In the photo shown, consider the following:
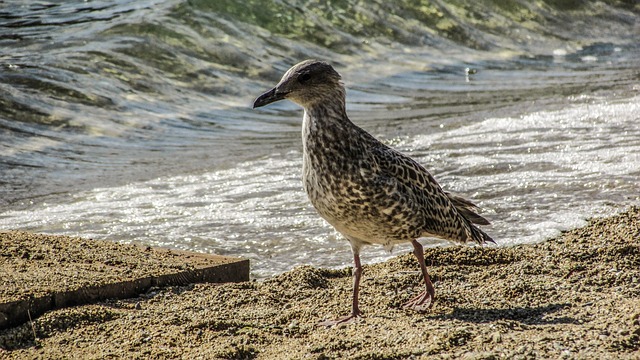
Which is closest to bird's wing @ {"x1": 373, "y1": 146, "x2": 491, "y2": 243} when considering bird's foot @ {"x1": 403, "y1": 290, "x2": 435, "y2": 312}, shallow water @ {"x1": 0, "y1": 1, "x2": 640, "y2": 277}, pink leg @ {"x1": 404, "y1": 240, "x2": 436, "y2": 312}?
pink leg @ {"x1": 404, "y1": 240, "x2": 436, "y2": 312}

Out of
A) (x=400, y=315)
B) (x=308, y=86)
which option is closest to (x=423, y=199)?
(x=400, y=315)

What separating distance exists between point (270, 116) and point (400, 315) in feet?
24.3

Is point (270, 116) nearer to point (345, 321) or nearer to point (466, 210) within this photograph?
point (466, 210)

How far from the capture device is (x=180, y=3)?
14727 millimetres

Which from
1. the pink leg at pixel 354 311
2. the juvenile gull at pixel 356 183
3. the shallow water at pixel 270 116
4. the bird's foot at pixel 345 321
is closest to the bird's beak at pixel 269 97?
the juvenile gull at pixel 356 183

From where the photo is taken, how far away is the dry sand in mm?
3990

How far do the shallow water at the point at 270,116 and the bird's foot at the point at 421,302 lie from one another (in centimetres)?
142

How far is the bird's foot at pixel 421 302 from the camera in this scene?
15.8ft

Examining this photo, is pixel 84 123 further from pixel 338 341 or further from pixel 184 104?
pixel 338 341

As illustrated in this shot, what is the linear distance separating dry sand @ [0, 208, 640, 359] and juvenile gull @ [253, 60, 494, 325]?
26cm

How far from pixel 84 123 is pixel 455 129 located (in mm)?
4340

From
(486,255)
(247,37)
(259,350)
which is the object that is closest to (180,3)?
(247,37)

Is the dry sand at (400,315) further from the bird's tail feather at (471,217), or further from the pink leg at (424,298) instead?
the bird's tail feather at (471,217)

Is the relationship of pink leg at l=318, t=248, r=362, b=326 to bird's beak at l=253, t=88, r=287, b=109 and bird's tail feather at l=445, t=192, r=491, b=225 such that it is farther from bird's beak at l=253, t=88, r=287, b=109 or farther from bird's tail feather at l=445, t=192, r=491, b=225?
bird's beak at l=253, t=88, r=287, b=109
